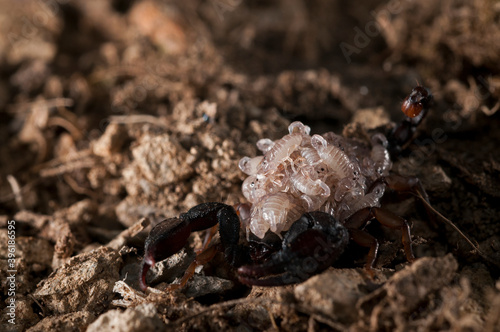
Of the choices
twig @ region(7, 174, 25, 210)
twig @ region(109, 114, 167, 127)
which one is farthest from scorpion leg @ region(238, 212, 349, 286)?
twig @ region(7, 174, 25, 210)

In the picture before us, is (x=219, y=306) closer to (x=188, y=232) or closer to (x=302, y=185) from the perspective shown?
(x=188, y=232)

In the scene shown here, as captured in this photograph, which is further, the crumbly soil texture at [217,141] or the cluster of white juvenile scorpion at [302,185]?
the cluster of white juvenile scorpion at [302,185]

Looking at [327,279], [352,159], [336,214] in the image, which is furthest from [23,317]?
[352,159]

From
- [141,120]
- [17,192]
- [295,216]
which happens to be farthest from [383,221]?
[17,192]

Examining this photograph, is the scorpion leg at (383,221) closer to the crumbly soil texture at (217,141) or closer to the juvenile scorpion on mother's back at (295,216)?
the juvenile scorpion on mother's back at (295,216)

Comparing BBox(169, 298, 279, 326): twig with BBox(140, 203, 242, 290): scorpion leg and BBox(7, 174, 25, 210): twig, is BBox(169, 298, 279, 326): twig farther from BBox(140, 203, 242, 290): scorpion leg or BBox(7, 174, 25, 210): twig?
BBox(7, 174, 25, 210): twig

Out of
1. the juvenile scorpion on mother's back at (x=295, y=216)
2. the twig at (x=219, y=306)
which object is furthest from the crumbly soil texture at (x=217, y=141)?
the juvenile scorpion on mother's back at (x=295, y=216)
